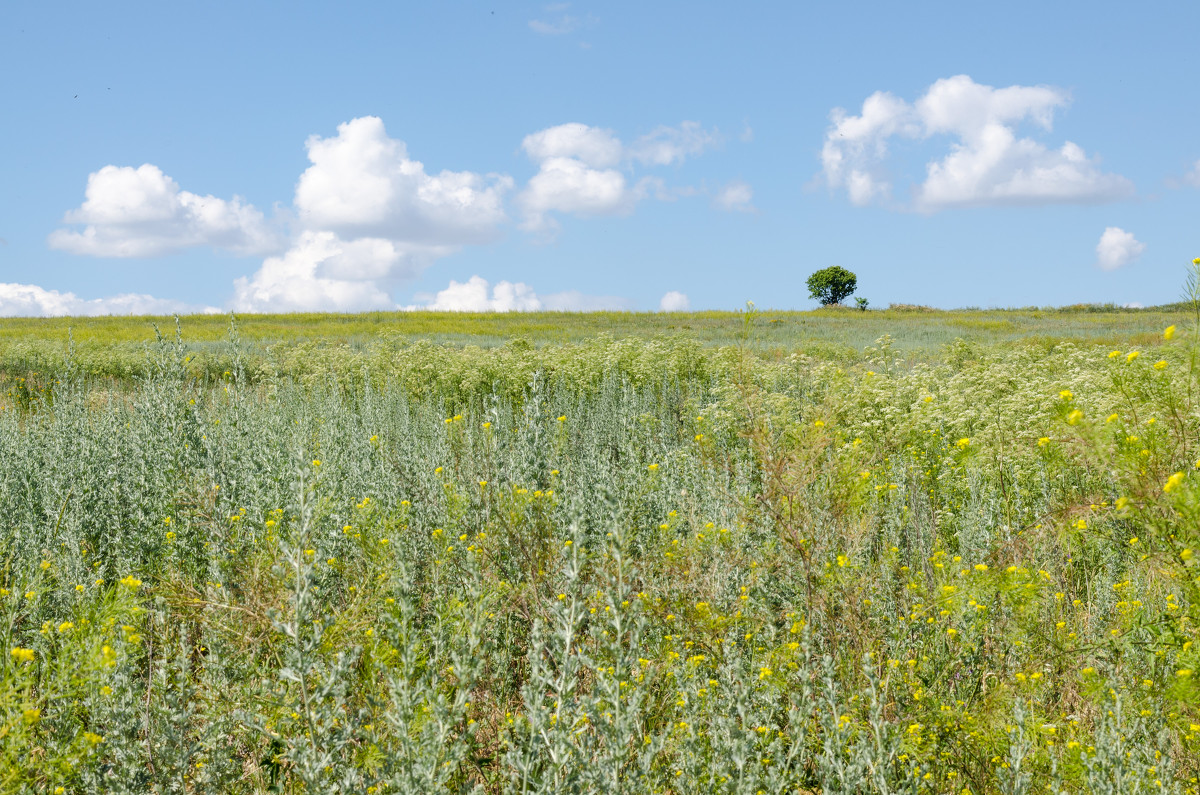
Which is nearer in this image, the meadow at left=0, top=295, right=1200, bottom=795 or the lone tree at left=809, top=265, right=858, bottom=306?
the meadow at left=0, top=295, right=1200, bottom=795

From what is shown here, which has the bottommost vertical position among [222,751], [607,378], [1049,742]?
[1049,742]

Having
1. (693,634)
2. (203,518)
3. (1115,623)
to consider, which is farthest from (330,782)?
(1115,623)

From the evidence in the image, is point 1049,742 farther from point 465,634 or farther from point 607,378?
point 607,378

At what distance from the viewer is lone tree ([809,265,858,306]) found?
250ft

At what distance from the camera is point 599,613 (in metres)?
3.08

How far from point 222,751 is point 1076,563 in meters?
5.17

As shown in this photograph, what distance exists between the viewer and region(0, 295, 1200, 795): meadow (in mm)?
2098

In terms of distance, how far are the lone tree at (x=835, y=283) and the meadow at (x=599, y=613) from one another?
74068 millimetres

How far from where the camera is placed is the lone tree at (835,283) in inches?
2997

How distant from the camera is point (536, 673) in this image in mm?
2094

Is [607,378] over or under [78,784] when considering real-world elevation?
over

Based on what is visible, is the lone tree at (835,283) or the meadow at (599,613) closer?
the meadow at (599,613)

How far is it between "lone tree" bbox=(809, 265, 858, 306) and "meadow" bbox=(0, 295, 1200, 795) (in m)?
74.1

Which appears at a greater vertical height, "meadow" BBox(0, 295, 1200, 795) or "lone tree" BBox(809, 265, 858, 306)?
"lone tree" BBox(809, 265, 858, 306)
